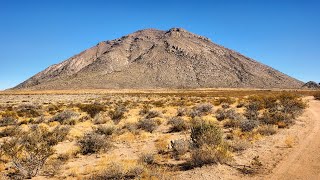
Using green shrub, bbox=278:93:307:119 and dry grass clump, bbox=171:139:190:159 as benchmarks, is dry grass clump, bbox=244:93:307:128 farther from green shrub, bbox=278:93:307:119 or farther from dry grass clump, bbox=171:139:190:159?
dry grass clump, bbox=171:139:190:159

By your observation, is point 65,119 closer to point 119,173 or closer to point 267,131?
point 267,131

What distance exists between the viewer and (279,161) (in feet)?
36.5

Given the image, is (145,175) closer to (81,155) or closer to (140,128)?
(81,155)

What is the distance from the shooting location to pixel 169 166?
11070 mm

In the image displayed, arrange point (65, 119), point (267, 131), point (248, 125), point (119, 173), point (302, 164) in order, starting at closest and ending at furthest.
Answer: point (119, 173) < point (302, 164) < point (267, 131) < point (248, 125) < point (65, 119)

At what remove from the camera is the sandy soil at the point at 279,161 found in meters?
9.76

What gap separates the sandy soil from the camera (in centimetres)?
976

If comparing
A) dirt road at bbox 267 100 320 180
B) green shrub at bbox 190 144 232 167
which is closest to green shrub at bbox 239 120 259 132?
dirt road at bbox 267 100 320 180

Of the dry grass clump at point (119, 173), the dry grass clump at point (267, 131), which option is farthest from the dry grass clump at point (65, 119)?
the dry grass clump at point (119, 173)

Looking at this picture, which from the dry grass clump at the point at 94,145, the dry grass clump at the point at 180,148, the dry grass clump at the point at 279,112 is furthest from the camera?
the dry grass clump at the point at 279,112

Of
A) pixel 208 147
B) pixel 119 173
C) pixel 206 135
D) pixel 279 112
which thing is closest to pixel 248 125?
pixel 206 135

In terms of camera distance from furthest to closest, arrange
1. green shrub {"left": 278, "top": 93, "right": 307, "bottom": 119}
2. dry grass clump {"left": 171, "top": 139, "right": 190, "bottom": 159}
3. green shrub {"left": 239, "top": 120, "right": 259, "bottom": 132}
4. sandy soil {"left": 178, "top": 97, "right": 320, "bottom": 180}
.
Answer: green shrub {"left": 278, "top": 93, "right": 307, "bottom": 119} < green shrub {"left": 239, "top": 120, "right": 259, "bottom": 132} < dry grass clump {"left": 171, "top": 139, "right": 190, "bottom": 159} < sandy soil {"left": 178, "top": 97, "right": 320, "bottom": 180}

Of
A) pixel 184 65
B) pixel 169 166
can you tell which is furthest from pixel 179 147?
pixel 184 65

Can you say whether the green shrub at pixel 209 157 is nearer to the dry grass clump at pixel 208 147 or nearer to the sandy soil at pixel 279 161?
the dry grass clump at pixel 208 147
